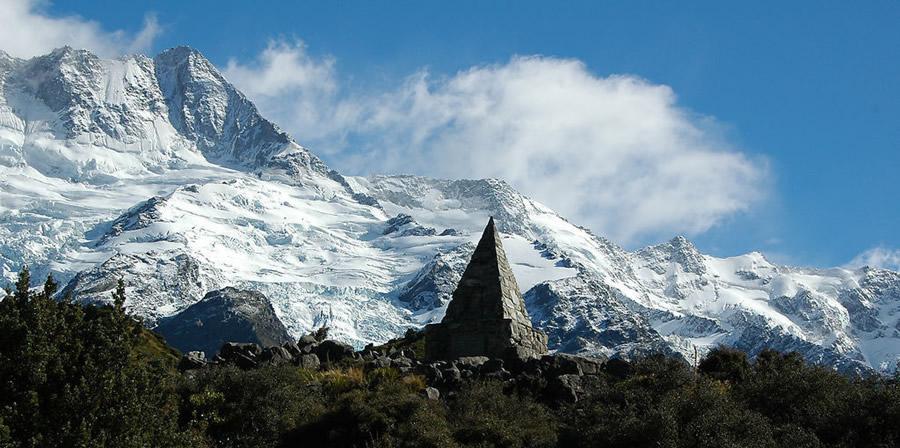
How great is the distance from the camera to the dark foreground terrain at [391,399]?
728 inches

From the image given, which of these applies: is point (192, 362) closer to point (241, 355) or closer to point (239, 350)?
point (239, 350)

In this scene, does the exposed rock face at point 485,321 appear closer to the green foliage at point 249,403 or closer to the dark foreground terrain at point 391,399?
the dark foreground terrain at point 391,399

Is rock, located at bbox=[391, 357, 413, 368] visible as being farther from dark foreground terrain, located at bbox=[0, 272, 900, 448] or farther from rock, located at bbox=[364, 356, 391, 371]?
dark foreground terrain, located at bbox=[0, 272, 900, 448]

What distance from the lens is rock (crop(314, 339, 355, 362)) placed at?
94.6 ft

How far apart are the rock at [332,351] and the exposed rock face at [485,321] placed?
248 centimetres

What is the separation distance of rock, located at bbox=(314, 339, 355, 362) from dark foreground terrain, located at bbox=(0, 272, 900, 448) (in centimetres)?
127

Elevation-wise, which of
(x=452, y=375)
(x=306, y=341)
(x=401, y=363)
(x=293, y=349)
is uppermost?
(x=306, y=341)

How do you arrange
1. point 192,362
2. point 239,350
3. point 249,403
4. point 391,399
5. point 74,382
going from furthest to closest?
point 239,350, point 192,362, point 249,403, point 391,399, point 74,382

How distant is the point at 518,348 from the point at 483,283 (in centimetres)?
258

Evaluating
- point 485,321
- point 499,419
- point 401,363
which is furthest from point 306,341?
point 499,419

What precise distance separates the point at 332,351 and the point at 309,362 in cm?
169

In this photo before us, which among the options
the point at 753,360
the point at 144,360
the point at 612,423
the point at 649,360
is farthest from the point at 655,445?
the point at 753,360

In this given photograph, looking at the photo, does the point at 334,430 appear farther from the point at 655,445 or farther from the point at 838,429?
→ the point at 838,429

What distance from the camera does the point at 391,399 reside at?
2248cm
